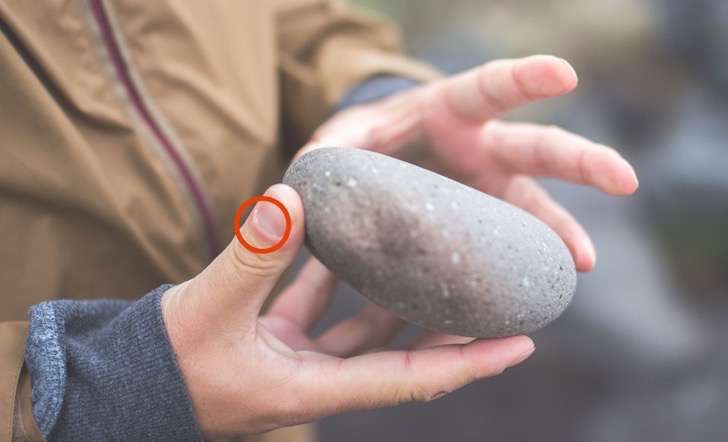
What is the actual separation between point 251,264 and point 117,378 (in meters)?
0.20

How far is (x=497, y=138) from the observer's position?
1.01 meters

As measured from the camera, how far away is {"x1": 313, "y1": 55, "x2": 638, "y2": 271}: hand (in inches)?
33.6

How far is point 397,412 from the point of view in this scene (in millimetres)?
1601

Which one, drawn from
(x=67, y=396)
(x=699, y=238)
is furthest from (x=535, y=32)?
(x=67, y=396)

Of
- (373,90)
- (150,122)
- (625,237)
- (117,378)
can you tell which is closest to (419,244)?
(117,378)

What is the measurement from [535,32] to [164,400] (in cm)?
165

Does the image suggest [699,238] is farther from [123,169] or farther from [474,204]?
[123,169]

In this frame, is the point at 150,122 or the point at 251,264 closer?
the point at 251,264

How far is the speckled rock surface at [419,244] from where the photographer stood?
1.99 ft

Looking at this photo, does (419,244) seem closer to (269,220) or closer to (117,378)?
(269,220)

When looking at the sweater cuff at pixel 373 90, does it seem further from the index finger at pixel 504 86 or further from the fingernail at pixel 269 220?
the fingernail at pixel 269 220

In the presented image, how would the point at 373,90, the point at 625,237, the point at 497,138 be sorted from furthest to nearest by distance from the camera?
1. the point at 625,237
2. the point at 373,90
3. the point at 497,138

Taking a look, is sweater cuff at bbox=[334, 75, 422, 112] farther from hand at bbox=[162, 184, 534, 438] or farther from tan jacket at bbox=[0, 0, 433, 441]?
hand at bbox=[162, 184, 534, 438]

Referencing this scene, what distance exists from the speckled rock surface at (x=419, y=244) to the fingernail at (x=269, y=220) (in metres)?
0.04
